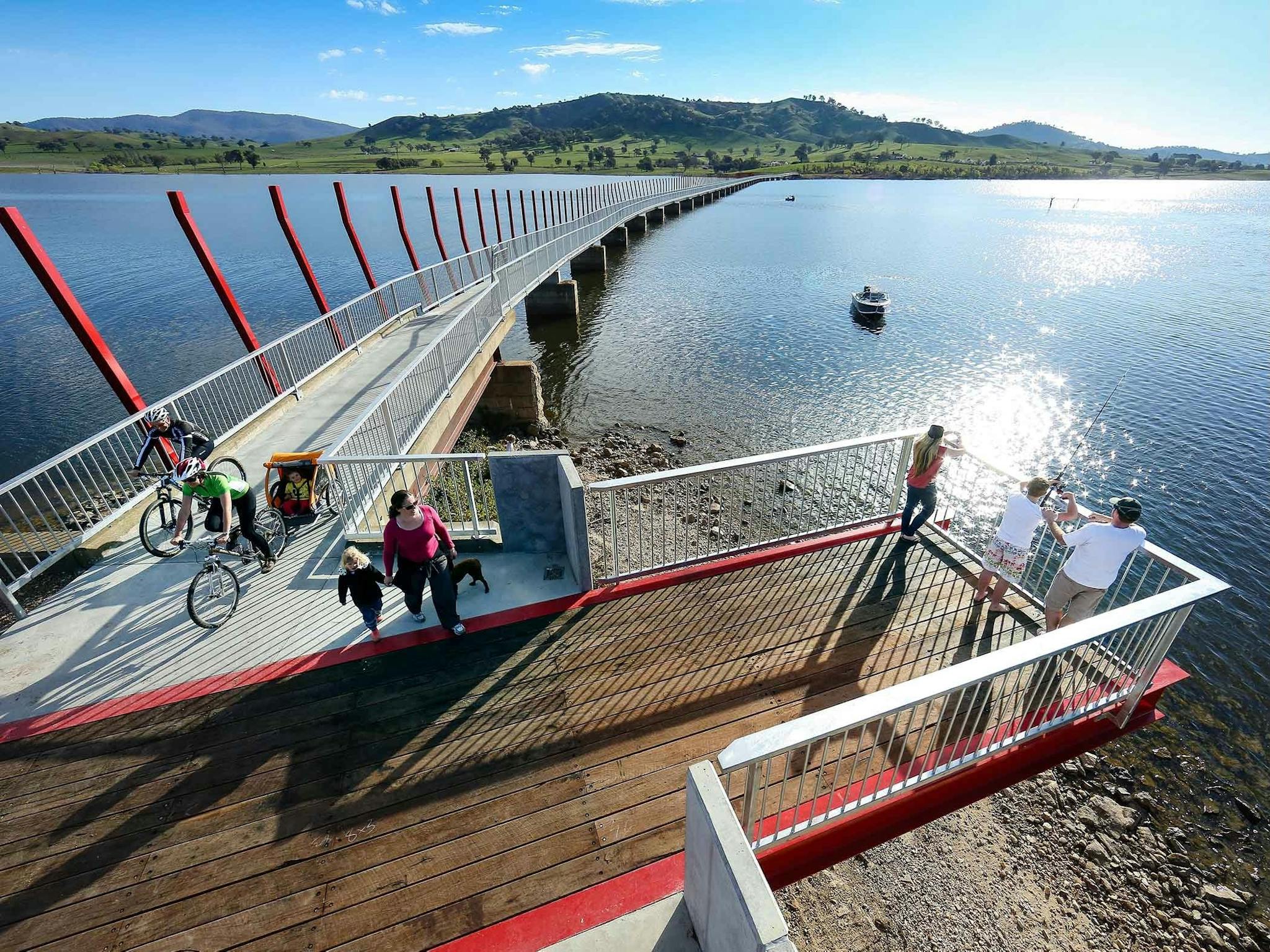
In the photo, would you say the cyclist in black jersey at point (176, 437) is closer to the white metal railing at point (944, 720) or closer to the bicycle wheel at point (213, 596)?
the bicycle wheel at point (213, 596)

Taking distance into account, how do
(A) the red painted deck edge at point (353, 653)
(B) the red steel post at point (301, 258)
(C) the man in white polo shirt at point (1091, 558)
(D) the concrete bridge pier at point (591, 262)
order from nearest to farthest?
(C) the man in white polo shirt at point (1091, 558)
(A) the red painted deck edge at point (353, 653)
(B) the red steel post at point (301, 258)
(D) the concrete bridge pier at point (591, 262)

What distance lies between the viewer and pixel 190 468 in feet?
22.0

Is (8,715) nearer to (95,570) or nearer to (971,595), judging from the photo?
(95,570)

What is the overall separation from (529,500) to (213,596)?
3.66m

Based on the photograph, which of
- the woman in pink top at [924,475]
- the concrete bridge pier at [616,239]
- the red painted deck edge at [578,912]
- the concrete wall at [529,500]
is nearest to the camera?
the red painted deck edge at [578,912]

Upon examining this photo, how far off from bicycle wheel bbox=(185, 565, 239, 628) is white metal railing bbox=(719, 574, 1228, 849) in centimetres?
Answer: 580

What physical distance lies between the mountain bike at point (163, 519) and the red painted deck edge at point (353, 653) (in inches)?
92.6

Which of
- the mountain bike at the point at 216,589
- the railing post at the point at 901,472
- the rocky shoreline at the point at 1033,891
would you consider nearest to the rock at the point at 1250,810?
the rocky shoreline at the point at 1033,891

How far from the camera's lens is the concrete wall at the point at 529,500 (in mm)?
6828

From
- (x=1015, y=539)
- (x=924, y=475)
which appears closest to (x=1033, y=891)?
(x=1015, y=539)

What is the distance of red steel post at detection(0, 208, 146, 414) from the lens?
8.12 metres

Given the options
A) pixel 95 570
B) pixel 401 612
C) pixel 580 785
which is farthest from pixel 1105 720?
pixel 95 570

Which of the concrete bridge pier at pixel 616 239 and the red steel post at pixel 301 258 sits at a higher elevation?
the red steel post at pixel 301 258

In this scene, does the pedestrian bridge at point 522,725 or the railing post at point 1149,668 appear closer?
the pedestrian bridge at point 522,725
